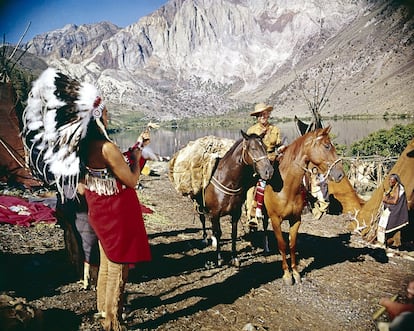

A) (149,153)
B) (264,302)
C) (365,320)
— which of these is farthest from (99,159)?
(365,320)

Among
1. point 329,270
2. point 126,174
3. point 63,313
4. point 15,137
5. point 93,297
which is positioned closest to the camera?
point 126,174

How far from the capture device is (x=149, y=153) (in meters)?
3.79

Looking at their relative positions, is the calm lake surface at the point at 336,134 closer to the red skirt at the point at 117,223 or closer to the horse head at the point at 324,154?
the horse head at the point at 324,154

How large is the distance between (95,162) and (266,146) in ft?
16.5

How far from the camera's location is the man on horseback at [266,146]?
728cm

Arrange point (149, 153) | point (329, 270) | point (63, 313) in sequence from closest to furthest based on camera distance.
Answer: point (149, 153), point (63, 313), point (329, 270)

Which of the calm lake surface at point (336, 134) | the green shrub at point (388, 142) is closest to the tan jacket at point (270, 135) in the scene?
the green shrub at point (388, 142)

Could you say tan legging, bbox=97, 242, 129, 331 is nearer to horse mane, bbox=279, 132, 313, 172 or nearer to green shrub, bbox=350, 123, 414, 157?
horse mane, bbox=279, 132, 313, 172

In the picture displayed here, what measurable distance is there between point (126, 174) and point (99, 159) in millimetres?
330

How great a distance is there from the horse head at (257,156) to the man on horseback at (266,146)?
81 cm

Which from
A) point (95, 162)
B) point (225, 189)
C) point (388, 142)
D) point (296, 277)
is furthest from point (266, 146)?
point (388, 142)

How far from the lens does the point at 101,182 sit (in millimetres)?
3457

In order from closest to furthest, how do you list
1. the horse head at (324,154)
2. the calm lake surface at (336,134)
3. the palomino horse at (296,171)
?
1. the horse head at (324,154)
2. the palomino horse at (296,171)
3. the calm lake surface at (336,134)

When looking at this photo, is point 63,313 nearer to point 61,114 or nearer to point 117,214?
point 117,214
